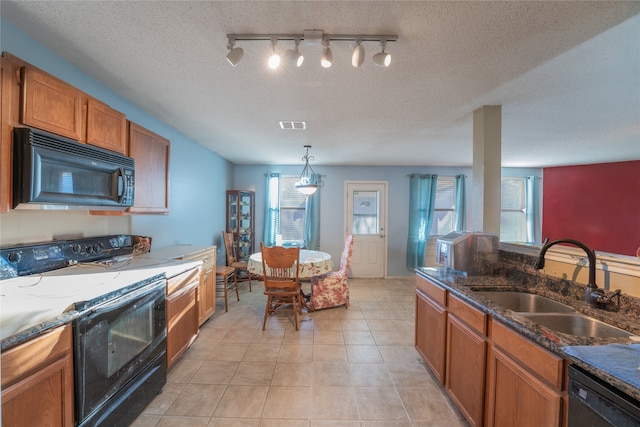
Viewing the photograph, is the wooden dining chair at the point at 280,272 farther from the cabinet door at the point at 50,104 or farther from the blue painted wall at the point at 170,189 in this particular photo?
the cabinet door at the point at 50,104

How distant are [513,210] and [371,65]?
5.40 m

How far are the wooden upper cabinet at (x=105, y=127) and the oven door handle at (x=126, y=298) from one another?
38.7 inches

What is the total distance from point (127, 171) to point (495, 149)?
3032mm

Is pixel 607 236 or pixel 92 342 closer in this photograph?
pixel 92 342

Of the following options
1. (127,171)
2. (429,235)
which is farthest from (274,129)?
(429,235)

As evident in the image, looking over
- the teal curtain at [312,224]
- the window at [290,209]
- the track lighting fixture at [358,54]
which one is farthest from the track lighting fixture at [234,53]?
the window at [290,209]

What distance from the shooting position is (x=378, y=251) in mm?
5191

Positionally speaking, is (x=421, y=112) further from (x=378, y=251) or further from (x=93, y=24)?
(x=378, y=251)

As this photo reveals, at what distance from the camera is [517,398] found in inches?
45.4

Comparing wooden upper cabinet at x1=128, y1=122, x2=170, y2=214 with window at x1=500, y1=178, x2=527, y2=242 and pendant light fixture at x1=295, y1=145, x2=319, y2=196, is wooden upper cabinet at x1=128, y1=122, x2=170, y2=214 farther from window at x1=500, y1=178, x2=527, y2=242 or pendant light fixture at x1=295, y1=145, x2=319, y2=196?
window at x1=500, y1=178, x2=527, y2=242

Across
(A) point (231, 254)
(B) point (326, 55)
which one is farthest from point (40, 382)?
(A) point (231, 254)

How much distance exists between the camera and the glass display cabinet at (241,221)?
15.3 feet

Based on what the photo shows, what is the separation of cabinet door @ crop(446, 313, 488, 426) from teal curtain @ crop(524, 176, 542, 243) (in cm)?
499

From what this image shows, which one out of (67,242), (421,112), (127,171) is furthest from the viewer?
(421,112)
